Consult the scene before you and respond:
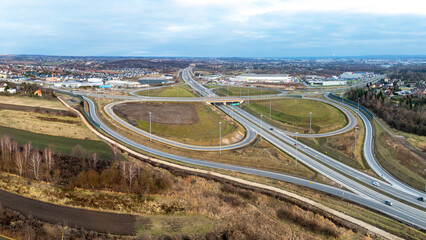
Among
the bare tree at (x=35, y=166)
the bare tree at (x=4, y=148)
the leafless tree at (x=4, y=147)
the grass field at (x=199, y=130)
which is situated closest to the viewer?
the bare tree at (x=35, y=166)

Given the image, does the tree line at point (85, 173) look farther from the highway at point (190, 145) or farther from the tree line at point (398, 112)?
the tree line at point (398, 112)

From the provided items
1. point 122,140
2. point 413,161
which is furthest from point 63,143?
point 413,161

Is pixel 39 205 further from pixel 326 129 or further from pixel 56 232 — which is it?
pixel 326 129

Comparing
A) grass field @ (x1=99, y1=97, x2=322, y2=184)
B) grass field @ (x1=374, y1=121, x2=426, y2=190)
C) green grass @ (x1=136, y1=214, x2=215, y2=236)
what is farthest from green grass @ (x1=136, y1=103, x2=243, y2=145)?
grass field @ (x1=374, y1=121, x2=426, y2=190)

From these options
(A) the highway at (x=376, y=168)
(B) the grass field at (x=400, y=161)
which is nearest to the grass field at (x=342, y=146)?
(A) the highway at (x=376, y=168)

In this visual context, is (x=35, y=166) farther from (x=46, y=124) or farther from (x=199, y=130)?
(x=199, y=130)

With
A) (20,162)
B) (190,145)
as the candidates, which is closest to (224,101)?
(190,145)
